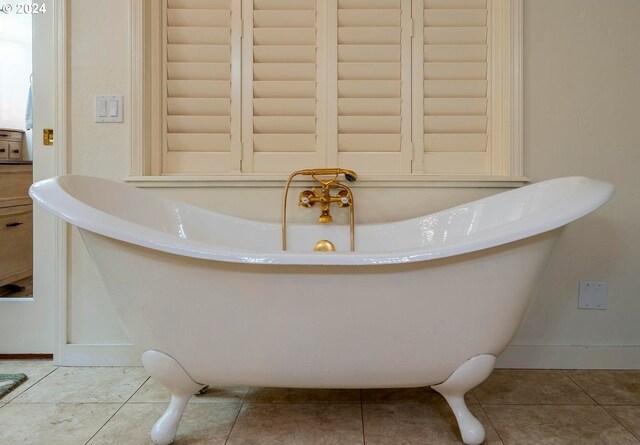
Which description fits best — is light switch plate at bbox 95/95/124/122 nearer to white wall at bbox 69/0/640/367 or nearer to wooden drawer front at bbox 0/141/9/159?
white wall at bbox 69/0/640/367

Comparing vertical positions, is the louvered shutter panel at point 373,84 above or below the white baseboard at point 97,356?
above

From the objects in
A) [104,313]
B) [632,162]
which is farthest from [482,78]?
[104,313]

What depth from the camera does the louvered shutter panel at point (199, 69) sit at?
185cm

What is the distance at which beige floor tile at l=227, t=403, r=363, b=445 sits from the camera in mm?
1237

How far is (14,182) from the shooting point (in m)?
1.90

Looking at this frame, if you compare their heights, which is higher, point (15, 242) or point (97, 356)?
point (15, 242)

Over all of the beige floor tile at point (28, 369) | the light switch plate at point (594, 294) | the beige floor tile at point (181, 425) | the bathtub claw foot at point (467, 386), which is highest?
the light switch plate at point (594, 294)

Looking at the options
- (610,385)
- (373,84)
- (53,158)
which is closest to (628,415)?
(610,385)

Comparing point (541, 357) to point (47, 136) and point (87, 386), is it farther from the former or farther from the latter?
point (47, 136)

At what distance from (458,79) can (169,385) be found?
5.00 ft

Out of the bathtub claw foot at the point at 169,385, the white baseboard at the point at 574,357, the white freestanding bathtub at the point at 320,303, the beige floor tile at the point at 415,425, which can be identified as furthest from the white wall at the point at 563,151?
the bathtub claw foot at the point at 169,385

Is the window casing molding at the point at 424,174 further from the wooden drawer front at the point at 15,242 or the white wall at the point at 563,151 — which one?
the wooden drawer front at the point at 15,242

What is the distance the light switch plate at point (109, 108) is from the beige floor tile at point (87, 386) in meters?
0.95

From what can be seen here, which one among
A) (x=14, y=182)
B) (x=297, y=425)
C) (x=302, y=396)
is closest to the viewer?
(x=297, y=425)
